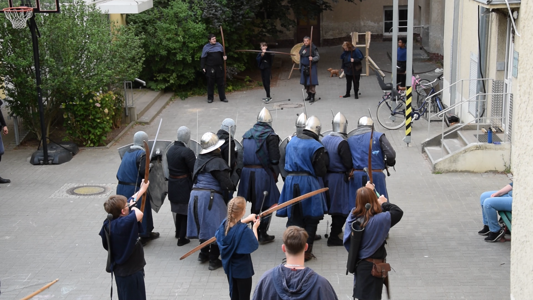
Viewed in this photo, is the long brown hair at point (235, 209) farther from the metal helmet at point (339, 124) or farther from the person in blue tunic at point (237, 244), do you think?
the metal helmet at point (339, 124)

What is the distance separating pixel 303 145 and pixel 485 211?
265 cm

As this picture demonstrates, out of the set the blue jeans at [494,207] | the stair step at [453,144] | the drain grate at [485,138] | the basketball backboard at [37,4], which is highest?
the basketball backboard at [37,4]

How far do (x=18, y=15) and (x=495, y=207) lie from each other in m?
9.12

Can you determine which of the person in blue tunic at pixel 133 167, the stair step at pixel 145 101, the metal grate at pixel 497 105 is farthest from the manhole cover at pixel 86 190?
the metal grate at pixel 497 105

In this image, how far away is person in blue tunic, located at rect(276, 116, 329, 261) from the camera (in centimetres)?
828

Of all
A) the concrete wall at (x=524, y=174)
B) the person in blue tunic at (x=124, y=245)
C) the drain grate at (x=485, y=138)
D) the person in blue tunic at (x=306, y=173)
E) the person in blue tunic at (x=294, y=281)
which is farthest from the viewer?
the drain grate at (x=485, y=138)

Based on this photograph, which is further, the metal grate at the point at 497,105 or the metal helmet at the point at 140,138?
the metal grate at the point at 497,105

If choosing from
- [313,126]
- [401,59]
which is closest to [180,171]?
[313,126]

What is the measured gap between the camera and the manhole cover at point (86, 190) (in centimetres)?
1148

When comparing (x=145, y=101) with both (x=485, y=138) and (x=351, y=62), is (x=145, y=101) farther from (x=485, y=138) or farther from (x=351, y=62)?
(x=485, y=138)

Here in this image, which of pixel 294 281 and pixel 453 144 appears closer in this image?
pixel 294 281

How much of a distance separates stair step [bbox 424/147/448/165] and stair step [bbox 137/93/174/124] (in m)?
7.03

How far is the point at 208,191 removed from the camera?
8094 mm

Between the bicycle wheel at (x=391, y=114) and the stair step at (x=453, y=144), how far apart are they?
215cm
